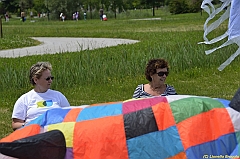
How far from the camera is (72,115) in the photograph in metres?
3.88

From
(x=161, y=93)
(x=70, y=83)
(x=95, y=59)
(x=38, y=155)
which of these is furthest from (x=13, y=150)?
(x=95, y=59)

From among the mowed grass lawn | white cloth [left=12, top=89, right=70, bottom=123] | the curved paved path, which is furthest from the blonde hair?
the curved paved path

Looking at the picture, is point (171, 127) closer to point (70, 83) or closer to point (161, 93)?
point (161, 93)

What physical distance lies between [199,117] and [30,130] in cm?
135

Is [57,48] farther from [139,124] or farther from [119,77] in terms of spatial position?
[139,124]

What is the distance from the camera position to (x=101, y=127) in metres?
3.65

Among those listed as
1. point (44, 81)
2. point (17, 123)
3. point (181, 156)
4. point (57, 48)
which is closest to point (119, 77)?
point (44, 81)

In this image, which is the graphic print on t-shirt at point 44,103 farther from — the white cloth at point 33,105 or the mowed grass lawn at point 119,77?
the mowed grass lawn at point 119,77

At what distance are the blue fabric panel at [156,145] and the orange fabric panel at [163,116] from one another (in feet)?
0.14

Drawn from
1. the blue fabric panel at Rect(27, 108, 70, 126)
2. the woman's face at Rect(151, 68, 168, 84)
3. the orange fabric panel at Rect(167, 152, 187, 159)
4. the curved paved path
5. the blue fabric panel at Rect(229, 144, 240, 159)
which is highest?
the woman's face at Rect(151, 68, 168, 84)

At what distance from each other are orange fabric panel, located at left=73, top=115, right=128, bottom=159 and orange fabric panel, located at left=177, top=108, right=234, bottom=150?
458mm

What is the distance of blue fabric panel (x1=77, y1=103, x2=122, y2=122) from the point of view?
3.77 meters

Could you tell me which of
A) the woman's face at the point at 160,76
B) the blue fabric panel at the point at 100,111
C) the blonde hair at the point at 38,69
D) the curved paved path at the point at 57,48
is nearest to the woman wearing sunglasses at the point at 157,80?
the woman's face at the point at 160,76

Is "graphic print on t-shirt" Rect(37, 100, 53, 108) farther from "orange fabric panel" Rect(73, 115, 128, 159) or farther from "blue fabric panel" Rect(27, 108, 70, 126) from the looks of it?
"orange fabric panel" Rect(73, 115, 128, 159)
